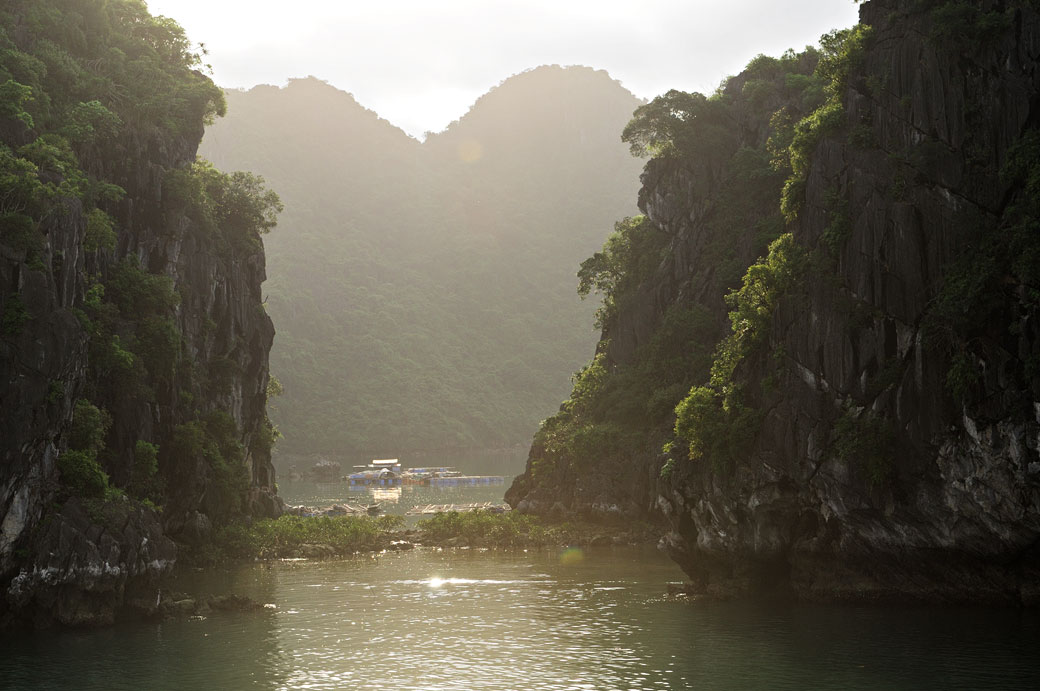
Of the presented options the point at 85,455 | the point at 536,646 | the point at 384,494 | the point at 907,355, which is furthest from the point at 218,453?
the point at 384,494

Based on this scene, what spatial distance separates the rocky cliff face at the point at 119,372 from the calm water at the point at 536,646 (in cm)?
319

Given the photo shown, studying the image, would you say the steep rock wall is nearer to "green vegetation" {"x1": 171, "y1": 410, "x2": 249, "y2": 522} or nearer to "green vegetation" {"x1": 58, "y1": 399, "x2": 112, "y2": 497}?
"green vegetation" {"x1": 58, "y1": 399, "x2": 112, "y2": 497}

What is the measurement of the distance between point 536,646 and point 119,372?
25.7 meters

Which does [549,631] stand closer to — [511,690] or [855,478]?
[511,690]

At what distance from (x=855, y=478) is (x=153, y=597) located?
30.6m

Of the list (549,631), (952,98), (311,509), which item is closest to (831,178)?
(952,98)

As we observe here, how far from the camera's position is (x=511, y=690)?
3272 centimetres

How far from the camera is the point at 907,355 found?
40.0 meters

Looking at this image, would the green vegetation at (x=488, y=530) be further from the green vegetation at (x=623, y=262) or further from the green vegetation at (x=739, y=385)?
the green vegetation at (x=739, y=385)

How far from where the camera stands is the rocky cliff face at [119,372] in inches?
1575

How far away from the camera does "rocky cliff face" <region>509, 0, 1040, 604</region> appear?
3625cm

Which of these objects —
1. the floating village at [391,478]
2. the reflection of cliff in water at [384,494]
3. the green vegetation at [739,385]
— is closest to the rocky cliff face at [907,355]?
the green vegetation at [739,385]

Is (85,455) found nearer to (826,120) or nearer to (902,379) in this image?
(902,379)

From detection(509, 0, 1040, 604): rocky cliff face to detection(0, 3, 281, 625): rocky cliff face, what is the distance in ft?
90.8
